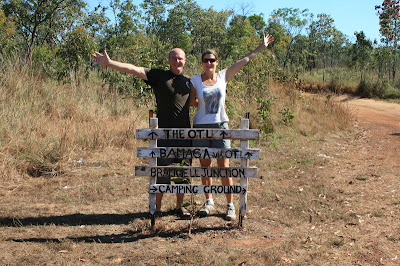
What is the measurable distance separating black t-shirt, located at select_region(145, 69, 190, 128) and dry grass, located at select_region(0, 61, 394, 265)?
1126 mm

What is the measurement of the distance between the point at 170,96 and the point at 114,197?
1.91 meters

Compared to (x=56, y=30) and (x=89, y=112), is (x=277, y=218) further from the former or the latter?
(x=56, y=30)

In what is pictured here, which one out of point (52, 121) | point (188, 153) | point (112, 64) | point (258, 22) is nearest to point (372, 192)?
point (188, 153)

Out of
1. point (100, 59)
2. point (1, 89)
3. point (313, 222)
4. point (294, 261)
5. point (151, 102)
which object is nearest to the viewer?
point (294, 261)

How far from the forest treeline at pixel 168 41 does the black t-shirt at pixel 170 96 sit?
4.15 metres

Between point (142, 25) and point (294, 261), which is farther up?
point (142, 25)

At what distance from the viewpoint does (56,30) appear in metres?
25.1

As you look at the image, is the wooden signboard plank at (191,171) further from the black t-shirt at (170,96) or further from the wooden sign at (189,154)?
the black t-shirt at (170,96)

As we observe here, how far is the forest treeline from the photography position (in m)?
9.64

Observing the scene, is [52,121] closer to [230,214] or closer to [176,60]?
[176,60]

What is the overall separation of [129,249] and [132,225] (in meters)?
0.63

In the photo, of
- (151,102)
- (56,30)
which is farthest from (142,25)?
(151,102)

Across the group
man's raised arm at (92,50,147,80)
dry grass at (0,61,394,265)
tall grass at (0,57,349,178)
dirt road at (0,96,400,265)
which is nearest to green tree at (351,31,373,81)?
tall grass at (0,57,349,178)

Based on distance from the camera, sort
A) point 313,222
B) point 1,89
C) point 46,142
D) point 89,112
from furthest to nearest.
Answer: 1. point 89,112
2. point 1,89
3. point 46,142
4. point 313,222
